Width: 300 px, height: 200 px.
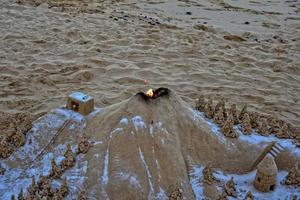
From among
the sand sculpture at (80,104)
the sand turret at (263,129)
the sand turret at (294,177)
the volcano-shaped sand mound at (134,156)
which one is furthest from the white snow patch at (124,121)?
the sand turret at (294,177)

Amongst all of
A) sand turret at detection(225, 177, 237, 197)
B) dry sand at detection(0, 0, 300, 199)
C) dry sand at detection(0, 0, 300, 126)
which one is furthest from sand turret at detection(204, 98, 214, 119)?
dry sand at detection(0, 0, 300, 126)

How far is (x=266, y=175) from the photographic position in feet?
13.9

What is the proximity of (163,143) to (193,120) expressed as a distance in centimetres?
59

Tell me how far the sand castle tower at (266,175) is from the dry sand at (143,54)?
3.03m

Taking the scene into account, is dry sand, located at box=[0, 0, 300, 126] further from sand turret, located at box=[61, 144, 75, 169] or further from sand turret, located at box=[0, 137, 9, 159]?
sand turret, located at box=[61, 144, 75, 169]

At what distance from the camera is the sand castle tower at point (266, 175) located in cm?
420

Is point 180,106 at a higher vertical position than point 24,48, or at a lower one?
higher

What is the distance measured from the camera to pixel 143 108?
14.9 ft

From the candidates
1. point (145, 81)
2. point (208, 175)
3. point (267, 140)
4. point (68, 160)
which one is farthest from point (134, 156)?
point (145, 81)

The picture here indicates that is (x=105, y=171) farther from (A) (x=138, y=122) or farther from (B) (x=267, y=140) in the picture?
(B) (x=267, y=140)

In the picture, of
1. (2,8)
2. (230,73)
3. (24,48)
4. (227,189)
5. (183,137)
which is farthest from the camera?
(2,8)

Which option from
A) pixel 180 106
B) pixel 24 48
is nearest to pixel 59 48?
pixel 24 48

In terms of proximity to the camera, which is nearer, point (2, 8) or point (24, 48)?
point (24, 48)

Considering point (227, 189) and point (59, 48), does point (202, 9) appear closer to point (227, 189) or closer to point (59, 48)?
point (59, 48)
